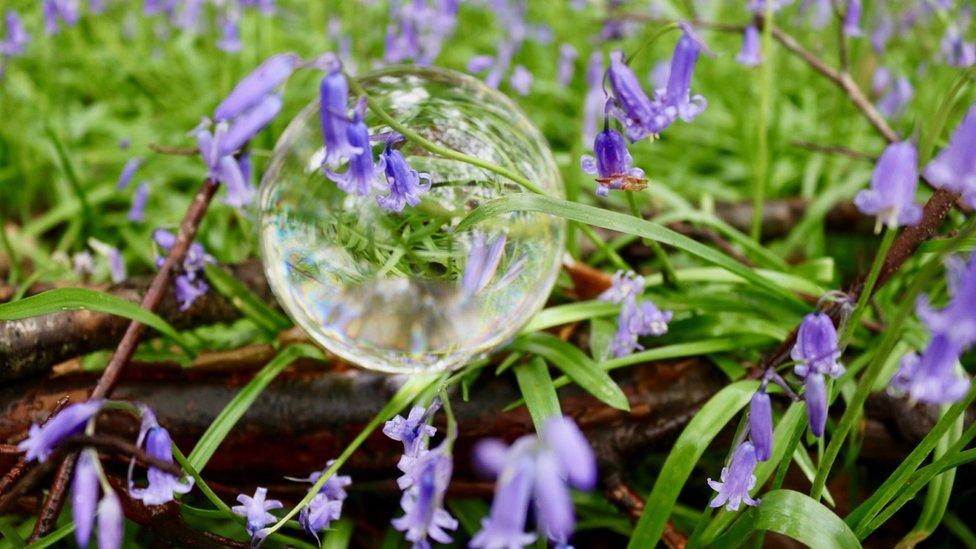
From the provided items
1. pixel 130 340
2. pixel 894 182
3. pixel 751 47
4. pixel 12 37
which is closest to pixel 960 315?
pixel 894 182

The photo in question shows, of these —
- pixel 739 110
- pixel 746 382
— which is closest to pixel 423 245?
pixel 746 382

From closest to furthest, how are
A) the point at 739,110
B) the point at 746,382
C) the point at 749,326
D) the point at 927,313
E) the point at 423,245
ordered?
the point at 927,313
the point at 423,245
the point at 746,382
the point at 749,326
the point at 739,110

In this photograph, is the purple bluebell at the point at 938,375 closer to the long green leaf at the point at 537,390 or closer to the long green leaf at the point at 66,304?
the long green leaf at the point at 537,390

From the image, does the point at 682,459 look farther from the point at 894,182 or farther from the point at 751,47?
the point at 751,47

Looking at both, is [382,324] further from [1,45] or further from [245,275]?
[1,45]

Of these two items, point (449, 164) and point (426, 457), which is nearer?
point (426, 457)

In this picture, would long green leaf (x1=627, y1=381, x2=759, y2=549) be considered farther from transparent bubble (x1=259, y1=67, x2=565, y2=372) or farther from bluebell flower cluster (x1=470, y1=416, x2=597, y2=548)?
bluebell flower cluster (x1=470, y1=416, x2=597, y2=548)


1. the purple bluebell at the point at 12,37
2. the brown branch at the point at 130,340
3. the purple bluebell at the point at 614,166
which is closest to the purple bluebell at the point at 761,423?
the purple bluebell at the point at 614,166
